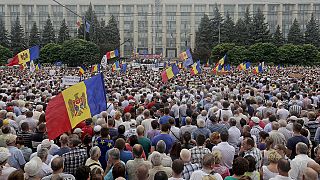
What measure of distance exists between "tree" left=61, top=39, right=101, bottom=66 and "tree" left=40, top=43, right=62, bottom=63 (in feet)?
6.84

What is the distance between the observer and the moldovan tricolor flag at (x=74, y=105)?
737 centimetres

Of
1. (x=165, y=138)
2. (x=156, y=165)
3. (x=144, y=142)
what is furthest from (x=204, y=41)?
(x=156, y=165)

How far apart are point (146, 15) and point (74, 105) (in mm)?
97573

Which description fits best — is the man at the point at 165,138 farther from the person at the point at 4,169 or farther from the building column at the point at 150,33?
the building column at the point at 150,33

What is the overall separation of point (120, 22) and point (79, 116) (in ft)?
322

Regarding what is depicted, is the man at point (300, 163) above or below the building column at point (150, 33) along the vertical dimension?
below

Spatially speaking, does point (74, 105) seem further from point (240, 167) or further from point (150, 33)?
point (150, 33)

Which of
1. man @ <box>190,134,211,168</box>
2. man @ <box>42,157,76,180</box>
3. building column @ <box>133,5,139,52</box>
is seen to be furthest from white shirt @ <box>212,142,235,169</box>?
building column @ <box>133,5,139,52</box>

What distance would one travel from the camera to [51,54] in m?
62.9

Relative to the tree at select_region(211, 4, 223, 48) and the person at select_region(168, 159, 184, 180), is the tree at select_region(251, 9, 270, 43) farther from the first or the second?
the person at select_region(168, 159, 184, 180)

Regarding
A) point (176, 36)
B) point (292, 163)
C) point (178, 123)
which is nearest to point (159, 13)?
point (176, 36)

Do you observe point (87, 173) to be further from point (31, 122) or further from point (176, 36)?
point (176, 36)

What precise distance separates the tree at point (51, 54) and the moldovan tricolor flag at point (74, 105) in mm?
55545

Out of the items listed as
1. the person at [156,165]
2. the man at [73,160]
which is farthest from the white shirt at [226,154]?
the man at [73,160]
